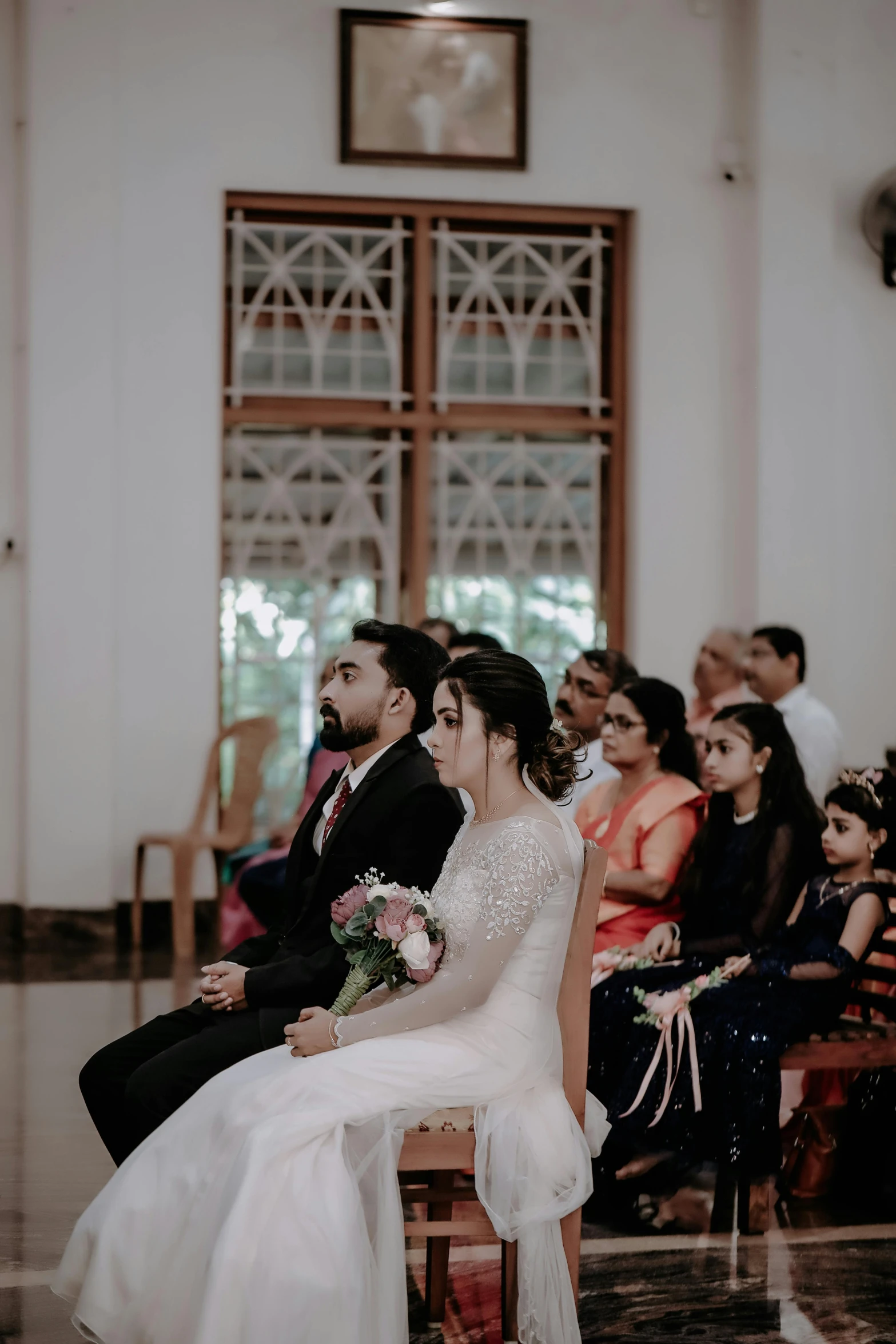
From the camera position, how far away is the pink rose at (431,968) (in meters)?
2.59

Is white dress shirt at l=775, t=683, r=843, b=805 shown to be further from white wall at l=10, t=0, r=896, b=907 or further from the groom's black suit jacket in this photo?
the groom's black suit jacket

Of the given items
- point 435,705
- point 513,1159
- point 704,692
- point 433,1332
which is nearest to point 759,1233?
point 433,1332

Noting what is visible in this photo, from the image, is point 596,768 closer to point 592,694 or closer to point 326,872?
point 592,694

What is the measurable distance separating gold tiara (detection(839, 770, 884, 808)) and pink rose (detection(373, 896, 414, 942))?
5.41ft

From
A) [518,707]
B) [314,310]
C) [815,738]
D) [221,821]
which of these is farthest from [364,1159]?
[314,310]

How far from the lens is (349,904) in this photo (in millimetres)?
2641

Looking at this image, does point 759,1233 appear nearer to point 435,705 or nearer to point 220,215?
point 435,705

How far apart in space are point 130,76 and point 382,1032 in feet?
19.6

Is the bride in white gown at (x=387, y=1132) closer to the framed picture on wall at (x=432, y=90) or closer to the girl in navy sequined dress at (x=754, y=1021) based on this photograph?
the girl in navy sequined dress at (x=754, y=1021)

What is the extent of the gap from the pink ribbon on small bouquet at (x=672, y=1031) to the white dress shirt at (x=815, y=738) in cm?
253

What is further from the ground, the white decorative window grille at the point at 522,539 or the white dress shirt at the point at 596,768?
the white decorative window grille at the point at 522,539

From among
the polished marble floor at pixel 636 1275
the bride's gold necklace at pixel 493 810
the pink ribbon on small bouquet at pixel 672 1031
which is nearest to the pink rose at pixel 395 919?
the bride's gold necklace at pixel 493 810

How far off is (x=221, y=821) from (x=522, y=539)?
2.10 meters

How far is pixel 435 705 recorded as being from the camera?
2.74 metres
